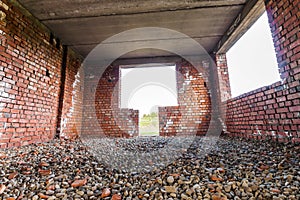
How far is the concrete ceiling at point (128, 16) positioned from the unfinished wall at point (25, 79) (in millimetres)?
314

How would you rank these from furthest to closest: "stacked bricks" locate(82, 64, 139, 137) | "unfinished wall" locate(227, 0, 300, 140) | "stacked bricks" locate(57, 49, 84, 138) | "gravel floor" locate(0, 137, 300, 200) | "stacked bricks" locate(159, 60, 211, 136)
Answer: "stacked bricks" locate(82, 64, 139, 137), "stacked bricks" locate(159, 60, 211, 136), "stacked bricks" locate(57, 49, 84, 138), "unfinished wall" locate(227, 0, 300, 140), "gravel floor" locate(0, 137, 300, 200)

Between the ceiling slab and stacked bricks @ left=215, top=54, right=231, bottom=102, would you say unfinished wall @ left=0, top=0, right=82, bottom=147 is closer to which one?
the ceiling slab

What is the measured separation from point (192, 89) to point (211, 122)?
110 cm

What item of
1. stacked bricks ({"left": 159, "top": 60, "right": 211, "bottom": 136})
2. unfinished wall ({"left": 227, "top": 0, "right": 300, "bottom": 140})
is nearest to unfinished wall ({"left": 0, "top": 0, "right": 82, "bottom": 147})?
stacked bricks ({"left": 159, "top": 60, "right": 211, "bottom": 136})

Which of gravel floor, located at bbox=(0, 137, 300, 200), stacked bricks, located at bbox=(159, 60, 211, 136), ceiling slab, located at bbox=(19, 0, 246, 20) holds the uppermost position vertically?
ceiling slab, located at bbox=(19, 0, 246, 20)

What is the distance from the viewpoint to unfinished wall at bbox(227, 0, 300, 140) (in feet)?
6.35

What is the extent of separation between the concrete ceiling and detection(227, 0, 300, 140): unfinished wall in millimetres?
986

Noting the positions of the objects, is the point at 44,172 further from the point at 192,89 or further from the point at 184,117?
the point at 192,89

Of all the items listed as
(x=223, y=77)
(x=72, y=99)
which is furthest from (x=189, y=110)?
(x=72, y=99)

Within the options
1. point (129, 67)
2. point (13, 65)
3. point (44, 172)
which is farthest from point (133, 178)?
point (129, 67)

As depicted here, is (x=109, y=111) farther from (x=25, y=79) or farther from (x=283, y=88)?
(x=283, y=88)

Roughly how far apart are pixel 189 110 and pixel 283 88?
2.71 meters

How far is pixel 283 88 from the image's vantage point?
2123 millimetres

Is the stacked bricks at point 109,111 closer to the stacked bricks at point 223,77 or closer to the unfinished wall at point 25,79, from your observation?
the unfinished wall at point 25,79
